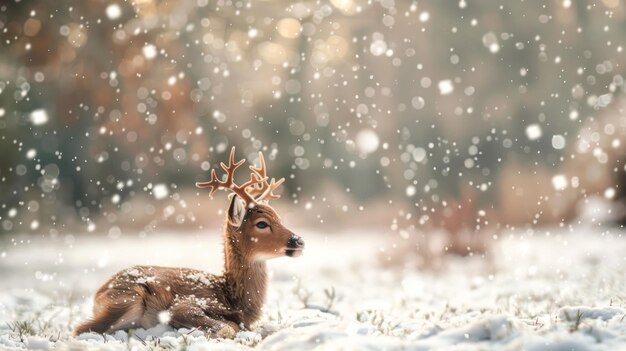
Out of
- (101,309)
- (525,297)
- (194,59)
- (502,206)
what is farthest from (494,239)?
(194,59)

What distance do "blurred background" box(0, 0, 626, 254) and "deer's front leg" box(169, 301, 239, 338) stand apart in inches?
352

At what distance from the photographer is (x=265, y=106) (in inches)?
1034

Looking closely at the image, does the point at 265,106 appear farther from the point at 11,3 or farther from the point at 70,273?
the point at 70,273

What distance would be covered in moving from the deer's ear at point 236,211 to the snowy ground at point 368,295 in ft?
3.06

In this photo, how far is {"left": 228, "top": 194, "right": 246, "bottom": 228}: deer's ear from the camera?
19.0ft

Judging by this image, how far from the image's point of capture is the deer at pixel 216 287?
17.9ft

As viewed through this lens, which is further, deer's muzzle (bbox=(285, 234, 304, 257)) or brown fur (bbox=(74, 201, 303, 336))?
deer's muzzle (bbox=(285, 234, 304, 257))

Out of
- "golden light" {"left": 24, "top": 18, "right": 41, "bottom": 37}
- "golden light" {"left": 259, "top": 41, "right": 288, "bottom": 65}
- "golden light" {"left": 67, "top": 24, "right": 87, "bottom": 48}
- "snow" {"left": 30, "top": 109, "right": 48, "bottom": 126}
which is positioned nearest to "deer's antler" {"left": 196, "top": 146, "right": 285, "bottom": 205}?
"golden light" {"left": 24, "top": 18, "right": 41, "bottom": 37}

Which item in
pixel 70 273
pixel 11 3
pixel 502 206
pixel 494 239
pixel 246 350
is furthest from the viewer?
pixel 502 206

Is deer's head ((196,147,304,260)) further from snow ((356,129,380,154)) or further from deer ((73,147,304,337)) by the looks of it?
snow ((356,129,380,154))

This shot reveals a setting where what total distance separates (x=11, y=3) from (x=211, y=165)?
8.38 meters

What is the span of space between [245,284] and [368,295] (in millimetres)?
3650

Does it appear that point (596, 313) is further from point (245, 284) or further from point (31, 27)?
point (31, 27)

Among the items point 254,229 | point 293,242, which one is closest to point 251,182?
point 254,229
